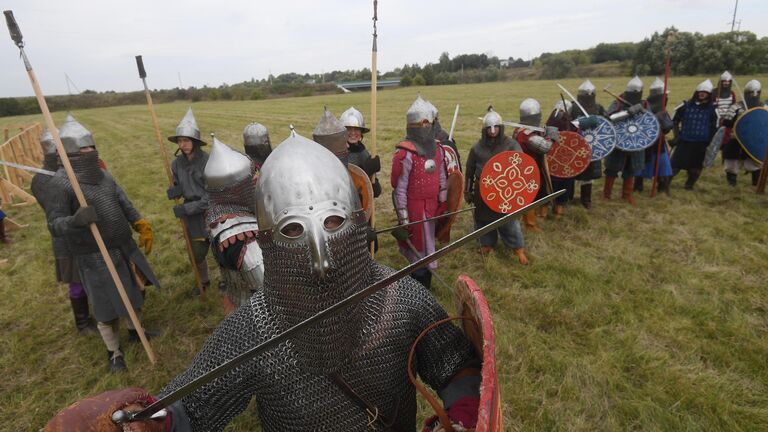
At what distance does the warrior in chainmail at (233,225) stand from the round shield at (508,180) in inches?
101

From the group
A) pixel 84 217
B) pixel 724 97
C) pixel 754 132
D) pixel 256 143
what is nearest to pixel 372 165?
pixel 256 143

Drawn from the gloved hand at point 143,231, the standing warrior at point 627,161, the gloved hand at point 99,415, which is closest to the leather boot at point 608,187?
the standing warrior at point 627,161

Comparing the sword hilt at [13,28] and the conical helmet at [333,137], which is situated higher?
the sword hilt at [13,28]

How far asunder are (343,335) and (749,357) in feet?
12.0

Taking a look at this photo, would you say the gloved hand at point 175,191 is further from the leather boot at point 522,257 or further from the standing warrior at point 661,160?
the standing warrior at point 661,160

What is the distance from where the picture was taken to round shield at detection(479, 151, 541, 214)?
4535 mm

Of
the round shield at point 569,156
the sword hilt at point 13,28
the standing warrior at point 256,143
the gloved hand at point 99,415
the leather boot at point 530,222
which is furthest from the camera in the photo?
the leather boot at point 530,222

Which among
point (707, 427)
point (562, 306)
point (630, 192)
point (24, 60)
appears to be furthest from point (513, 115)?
point (24, 60)

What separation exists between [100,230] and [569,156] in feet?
18.7

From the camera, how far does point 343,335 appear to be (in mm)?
1582

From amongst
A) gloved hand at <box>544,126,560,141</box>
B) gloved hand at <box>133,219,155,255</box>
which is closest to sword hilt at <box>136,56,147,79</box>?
gloved hand at <box>133,219,155,255</box>

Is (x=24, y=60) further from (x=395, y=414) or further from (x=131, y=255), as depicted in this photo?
(x=395, y=414)

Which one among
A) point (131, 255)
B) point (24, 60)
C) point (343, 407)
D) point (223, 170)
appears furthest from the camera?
point (131, 255)

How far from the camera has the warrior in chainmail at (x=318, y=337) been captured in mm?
1478
